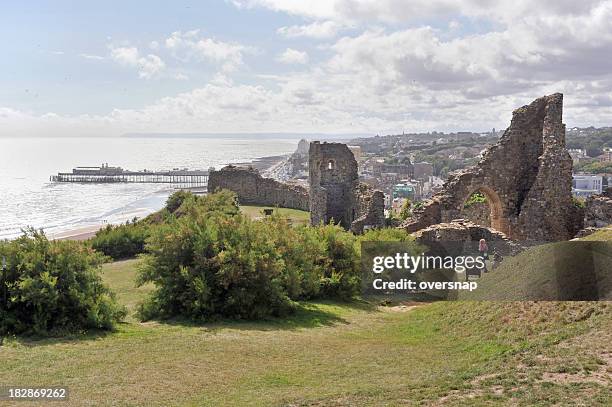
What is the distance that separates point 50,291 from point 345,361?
706cm

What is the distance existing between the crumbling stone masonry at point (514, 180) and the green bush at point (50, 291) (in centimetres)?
1339

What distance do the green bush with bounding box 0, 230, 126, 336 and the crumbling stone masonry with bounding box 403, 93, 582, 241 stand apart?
13394 mm

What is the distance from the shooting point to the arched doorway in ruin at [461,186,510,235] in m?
25.0

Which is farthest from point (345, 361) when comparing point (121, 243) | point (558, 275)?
point (121, 243)

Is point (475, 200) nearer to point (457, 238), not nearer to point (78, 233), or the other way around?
point (457, 238)

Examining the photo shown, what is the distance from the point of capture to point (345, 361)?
11.7 metres

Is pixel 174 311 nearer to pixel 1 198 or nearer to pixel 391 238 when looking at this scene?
pixel 391 238

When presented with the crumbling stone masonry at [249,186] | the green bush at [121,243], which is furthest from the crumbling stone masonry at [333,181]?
the crumbling stone masonry at [249,186]

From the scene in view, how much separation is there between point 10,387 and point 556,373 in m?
8.52

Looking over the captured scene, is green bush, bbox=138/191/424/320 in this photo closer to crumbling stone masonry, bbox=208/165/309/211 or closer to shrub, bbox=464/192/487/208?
shrub, bbox=464/192/487/208

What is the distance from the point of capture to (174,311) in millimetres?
16156

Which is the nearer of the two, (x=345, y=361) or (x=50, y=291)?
(x=345, y=361)

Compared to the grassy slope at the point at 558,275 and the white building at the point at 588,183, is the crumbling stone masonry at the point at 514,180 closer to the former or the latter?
the grassy slope at the point at 558,275

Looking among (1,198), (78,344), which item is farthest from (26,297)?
(1,198)
